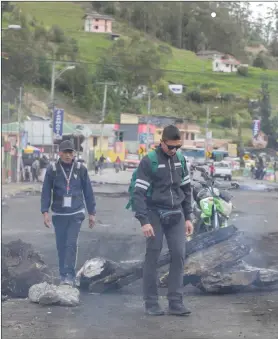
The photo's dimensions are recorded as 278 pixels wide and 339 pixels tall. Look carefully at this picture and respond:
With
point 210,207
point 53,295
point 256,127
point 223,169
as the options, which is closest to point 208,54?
point 256,127

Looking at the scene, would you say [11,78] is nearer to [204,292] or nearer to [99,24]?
[99,24]

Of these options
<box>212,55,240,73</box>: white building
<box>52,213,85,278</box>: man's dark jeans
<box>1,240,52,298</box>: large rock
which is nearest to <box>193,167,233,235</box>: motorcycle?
<box>52,213,85,278</box>: man's dark jeans

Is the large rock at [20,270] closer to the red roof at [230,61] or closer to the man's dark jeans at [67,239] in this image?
the man's dark jeans at [67,239]

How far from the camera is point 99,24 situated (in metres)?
10.6

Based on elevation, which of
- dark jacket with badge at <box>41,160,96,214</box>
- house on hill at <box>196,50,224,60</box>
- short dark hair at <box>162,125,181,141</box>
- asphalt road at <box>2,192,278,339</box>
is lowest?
asphalt road at <box>2,192,278,339</box>

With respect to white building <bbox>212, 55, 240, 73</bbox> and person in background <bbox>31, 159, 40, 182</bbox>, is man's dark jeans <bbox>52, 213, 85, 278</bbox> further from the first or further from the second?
person in background <bbox>31, 159, 40, 182</bbox>

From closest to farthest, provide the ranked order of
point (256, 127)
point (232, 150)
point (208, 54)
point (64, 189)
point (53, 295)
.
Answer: point (53, 295) → point (64, 189) → point (256, 127) → point (208, 54) → point (232, 150)

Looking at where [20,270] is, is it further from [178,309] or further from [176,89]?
[176,89]

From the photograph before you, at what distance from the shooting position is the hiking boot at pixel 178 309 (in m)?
6.41

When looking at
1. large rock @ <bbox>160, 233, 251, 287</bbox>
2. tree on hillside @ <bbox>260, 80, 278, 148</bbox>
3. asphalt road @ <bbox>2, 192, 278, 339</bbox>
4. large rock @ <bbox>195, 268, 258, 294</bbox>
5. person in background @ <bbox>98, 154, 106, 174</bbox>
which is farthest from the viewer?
person in background @ <bbox>98, 154, 106, 174</bbox>

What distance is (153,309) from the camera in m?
6.49

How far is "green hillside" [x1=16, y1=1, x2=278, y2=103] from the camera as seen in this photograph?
33.3ft

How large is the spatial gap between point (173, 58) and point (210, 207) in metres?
2.50

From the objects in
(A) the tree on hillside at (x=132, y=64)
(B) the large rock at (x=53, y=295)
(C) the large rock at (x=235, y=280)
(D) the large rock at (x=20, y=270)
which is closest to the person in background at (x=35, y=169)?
(A) the tree on hillside at (x=132, y=64)
